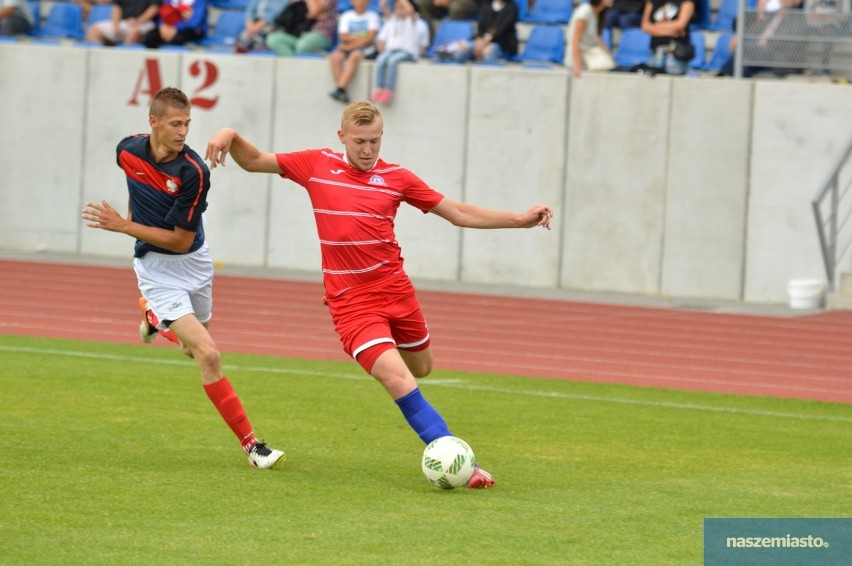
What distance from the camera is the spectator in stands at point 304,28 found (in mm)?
21016

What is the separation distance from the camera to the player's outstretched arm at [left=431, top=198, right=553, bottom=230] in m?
7.67

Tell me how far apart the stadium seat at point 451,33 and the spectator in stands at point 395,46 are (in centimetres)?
72

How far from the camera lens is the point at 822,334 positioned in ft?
51.4

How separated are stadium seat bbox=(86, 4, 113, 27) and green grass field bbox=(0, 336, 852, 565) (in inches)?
449

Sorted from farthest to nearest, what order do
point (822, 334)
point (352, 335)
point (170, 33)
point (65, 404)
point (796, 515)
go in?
point (170, 33), point (822, 334), point (65, 404), point (352, 335), point (796, 515)

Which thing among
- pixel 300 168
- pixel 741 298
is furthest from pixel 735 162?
pixel 300 168

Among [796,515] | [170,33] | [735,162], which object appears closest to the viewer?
[796,515]

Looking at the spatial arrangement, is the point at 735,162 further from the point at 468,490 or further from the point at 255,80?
the point at 468,490

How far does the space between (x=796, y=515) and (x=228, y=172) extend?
48.3 ft

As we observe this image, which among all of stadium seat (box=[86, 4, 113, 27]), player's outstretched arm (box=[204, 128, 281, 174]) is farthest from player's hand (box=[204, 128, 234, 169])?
stadium seat (box=[86, 4, 113, 27])

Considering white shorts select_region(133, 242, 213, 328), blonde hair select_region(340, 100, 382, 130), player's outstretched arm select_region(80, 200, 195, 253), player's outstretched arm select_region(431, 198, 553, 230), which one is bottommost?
white shorts select_region(133, 242, 213, 328)

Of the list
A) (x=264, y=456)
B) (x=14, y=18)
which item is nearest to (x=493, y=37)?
(x=14, y=18)

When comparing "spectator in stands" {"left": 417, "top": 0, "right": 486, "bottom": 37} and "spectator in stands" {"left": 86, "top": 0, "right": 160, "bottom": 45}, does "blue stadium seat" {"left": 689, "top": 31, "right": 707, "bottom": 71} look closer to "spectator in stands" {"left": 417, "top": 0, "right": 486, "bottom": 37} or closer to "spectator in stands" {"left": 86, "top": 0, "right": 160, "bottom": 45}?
"spectator in stands" {"left": 417, "top": 0, "right": 486, "bottom": 37}

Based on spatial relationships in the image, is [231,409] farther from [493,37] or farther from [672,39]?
[493,37]
